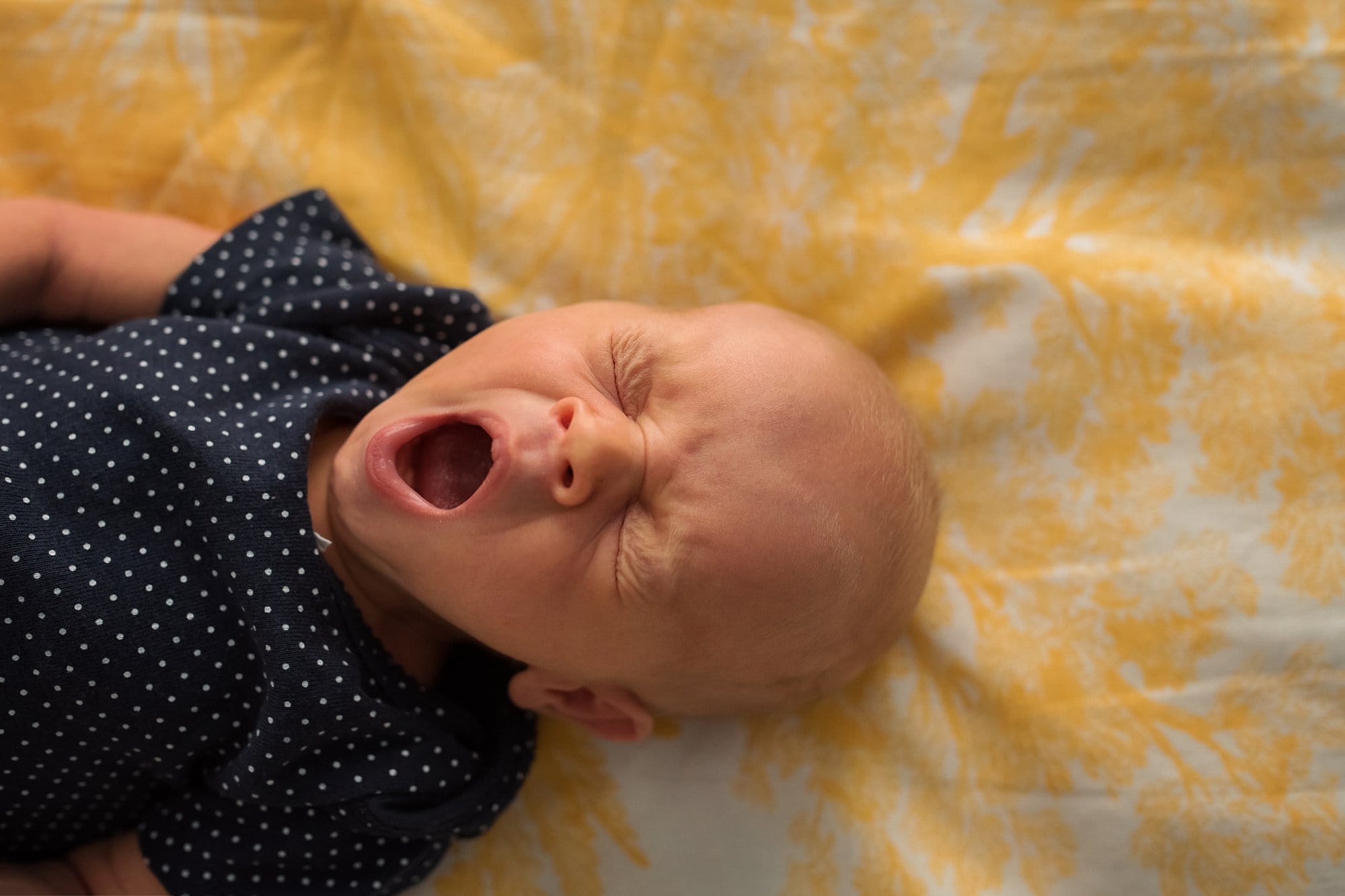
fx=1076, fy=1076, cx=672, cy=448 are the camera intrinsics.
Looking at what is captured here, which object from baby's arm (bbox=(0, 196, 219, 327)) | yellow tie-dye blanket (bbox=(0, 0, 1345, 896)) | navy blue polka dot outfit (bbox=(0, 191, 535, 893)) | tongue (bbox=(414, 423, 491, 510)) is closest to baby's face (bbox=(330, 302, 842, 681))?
tongue (bbox=(414, 423, 491, 510))

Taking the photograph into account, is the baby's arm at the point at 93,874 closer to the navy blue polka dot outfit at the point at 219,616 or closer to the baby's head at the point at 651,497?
the navy blue polka dot outfit at the point at 219,616

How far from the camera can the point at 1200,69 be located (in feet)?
4.47

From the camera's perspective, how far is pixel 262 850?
126cm

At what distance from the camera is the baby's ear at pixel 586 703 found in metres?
1.24

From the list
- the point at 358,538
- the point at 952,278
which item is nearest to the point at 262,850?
the point at 358,538

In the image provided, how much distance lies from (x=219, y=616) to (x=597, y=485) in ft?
1.56

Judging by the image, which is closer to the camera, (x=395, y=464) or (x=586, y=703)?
(x=395, y=464)

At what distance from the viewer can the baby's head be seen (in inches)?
41.8

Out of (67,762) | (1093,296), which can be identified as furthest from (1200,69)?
(67,762)

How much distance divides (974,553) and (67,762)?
111cm

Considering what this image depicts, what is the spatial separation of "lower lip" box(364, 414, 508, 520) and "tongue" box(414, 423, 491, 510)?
31 mm

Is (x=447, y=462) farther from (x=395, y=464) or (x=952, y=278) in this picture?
(x=952, y=278)

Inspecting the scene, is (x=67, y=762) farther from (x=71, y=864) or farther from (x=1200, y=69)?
(x=1200, y=69)

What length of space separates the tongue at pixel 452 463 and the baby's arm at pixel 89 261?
47 cm
